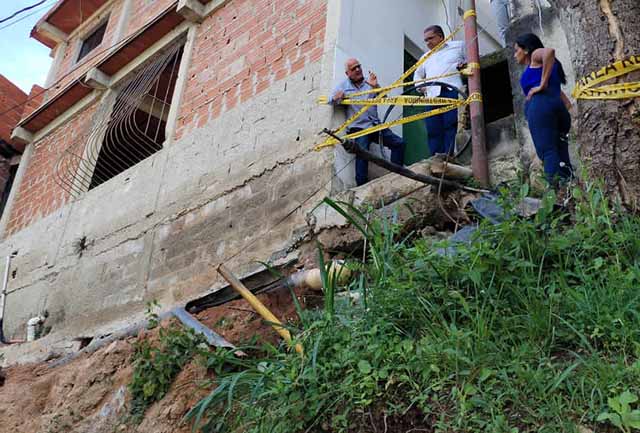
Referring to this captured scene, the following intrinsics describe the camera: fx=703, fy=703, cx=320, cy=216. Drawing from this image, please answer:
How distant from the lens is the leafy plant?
252cm

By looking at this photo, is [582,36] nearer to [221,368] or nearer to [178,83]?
[221,368]

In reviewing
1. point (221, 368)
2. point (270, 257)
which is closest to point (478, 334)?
Answer: point (221, 368)

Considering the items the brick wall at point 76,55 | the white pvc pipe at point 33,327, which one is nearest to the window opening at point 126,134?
the brick wall at point 76,55

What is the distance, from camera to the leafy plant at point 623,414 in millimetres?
2518

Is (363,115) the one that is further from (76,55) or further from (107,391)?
(76,55)

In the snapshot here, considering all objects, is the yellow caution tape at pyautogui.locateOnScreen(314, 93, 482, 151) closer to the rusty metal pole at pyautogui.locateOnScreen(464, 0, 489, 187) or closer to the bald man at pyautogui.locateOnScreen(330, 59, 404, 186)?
the rusty metal pole at pyautogui.locateOnScreen(464, 0, 489, 187)

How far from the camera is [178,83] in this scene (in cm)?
771

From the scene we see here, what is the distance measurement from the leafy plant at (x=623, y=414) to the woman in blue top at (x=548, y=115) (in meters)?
1.90

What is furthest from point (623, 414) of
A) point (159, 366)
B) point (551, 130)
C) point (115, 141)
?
point (115, 141)

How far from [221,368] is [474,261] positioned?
170 centimetres

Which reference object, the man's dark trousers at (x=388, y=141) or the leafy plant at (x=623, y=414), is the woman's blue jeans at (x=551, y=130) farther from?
the leafy plant at (x=623, y=414)

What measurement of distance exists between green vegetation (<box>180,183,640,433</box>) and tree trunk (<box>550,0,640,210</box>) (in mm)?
152

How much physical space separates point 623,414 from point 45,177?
8.27m

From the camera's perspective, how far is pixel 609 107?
3658 millimetres
